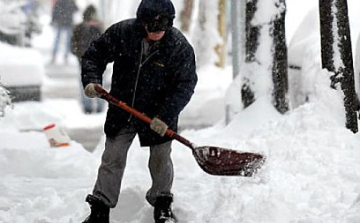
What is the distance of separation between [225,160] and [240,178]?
0.70 metres

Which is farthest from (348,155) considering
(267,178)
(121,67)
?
(121,67)

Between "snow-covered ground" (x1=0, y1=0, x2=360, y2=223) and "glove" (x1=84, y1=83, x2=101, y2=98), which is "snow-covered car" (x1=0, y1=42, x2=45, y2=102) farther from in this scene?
"glove" (x1=84, y1=83, x2=101, y2=98)

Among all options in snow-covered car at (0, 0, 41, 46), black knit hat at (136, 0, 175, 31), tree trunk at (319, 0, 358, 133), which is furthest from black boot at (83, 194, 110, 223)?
snow-covered car at (0, 0, 41, 46)

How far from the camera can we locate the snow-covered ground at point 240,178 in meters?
6.39

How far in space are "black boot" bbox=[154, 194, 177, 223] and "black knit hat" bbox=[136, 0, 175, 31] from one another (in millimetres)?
1276

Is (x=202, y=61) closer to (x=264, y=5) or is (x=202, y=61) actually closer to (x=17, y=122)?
(x=17, y=122)

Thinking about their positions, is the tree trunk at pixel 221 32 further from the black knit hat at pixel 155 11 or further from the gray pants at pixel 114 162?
the black knit hat at pixel 155 11

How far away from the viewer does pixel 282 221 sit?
608cm

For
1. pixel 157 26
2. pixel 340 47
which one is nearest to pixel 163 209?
pixel 157 26

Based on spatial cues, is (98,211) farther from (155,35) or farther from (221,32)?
(221,32)

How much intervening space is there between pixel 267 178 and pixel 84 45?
7.49 m

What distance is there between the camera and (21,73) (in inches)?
572

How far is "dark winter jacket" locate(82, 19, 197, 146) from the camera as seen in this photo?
19.8 feet

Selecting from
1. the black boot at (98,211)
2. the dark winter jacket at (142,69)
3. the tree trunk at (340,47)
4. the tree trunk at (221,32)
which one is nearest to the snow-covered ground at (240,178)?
the tree trunk at (340,47)
